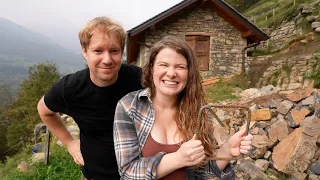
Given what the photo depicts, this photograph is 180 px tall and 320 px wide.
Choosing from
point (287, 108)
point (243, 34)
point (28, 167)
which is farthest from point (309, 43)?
point (28, 167)

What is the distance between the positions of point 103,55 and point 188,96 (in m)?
0.63

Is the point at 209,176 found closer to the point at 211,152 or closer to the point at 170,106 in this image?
the point at 211,152

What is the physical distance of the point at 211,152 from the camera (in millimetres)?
1616

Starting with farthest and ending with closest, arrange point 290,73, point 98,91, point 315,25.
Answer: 1. point 315,25
2. point 290,73
3. point 98,91

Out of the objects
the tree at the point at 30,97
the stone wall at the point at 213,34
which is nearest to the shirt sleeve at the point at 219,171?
the stone wall at the point at 213,34

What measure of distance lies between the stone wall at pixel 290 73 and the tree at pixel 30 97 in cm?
2102

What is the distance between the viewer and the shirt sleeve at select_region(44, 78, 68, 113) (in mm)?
1895

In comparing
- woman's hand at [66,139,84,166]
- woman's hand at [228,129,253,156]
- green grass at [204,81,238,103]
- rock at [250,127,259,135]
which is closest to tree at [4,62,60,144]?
green grass at [204,81,238,103]

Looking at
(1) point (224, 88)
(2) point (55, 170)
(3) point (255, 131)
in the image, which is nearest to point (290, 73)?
(1) point (224, 88)

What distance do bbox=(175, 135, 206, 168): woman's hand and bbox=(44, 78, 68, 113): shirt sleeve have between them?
1.06 m

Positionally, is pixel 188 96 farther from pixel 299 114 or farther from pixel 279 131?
pixel 299 114

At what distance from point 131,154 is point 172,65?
58 centimetres

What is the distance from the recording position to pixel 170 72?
4.81ft

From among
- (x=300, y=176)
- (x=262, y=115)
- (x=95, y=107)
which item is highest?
(x=95, y=107)
